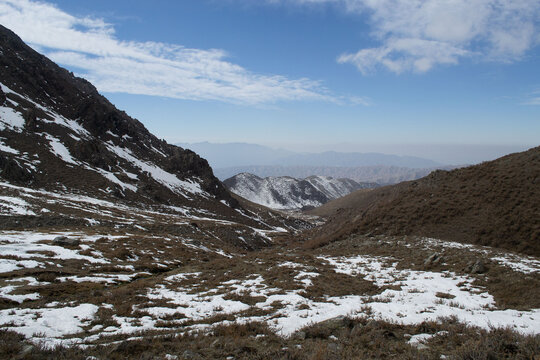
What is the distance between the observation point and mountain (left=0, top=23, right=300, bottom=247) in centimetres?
4378

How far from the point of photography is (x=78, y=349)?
7.45 meters

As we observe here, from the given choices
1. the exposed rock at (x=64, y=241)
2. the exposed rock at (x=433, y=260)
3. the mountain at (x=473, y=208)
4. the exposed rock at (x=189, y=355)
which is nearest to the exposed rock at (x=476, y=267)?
the exposed rock at (x=433, y=260)

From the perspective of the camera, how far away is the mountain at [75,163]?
43781mm

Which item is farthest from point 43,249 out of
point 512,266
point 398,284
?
point 512,266

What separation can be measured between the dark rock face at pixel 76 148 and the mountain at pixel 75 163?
0.26m

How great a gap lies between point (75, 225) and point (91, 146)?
185ft

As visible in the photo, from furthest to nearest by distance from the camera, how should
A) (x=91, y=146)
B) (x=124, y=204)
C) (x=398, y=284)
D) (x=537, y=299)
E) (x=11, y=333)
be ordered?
(x=91, y=146) < (x=124, y=204) < (x=398, y=284) < (x=537, y=299) < (x=11, y=333)

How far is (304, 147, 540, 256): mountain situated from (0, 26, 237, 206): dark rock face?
202 feet

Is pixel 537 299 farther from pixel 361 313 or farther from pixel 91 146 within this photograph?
pixel 91 146

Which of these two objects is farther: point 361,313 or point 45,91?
point 45,91

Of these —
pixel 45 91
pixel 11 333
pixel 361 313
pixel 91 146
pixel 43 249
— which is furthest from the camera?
pixel 45 91

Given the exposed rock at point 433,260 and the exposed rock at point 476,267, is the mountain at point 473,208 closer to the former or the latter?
the exposed rock at point 433,260

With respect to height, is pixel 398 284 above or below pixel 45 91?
below

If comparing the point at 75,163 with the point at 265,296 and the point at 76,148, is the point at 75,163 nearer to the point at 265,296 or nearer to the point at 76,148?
the point at 76,148
